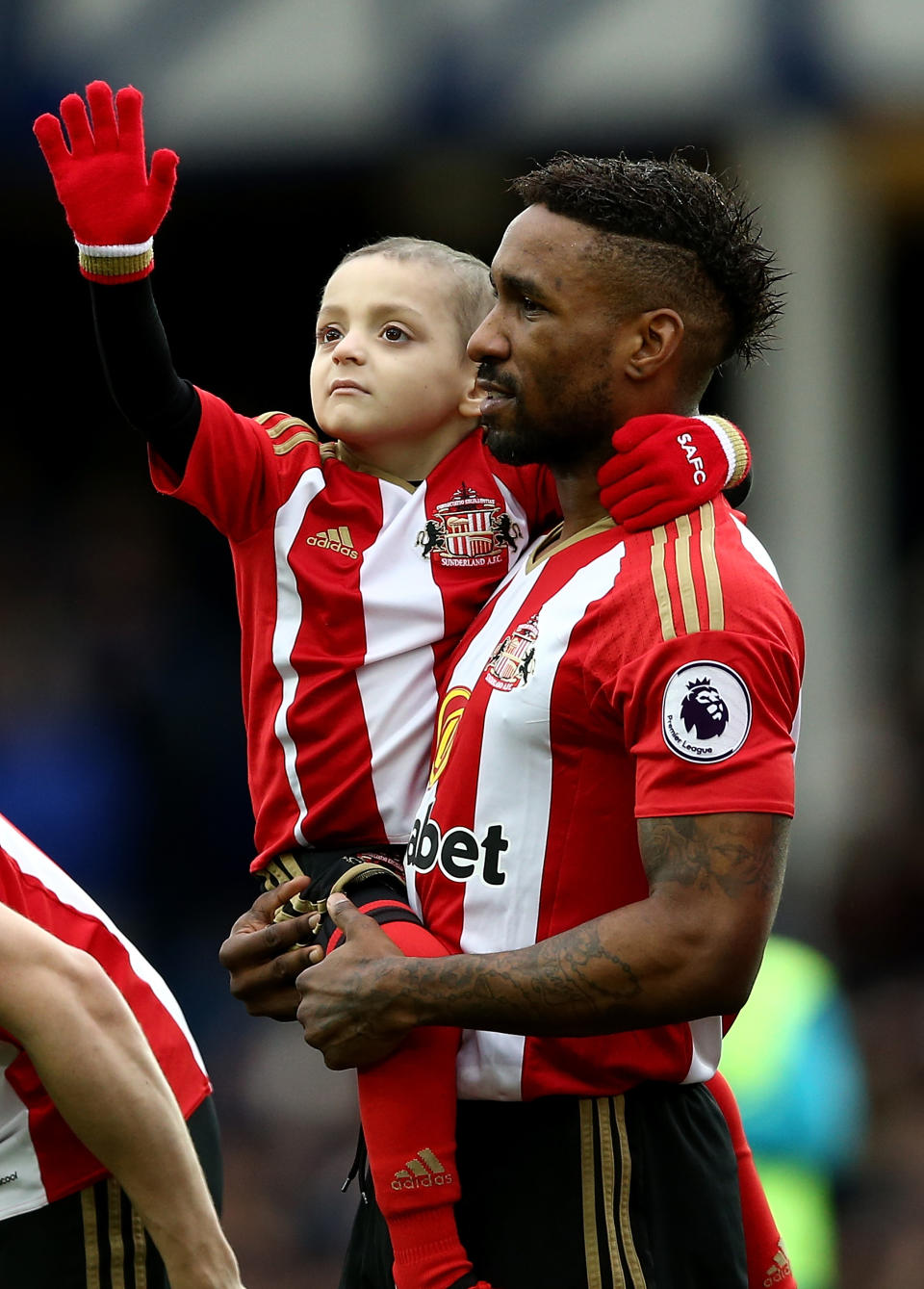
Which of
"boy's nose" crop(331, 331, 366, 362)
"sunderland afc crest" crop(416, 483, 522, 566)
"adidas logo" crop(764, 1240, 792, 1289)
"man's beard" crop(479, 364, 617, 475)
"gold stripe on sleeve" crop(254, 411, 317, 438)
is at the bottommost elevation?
"adidas logo" crop(764, 1240, 792, 1289)

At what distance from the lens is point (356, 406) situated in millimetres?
2961

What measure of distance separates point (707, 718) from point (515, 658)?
374 mm

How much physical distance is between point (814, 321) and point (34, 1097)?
595 cm

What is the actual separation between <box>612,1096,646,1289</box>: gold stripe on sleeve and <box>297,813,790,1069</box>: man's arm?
226mm

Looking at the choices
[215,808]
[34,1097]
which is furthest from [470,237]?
[34,1097]

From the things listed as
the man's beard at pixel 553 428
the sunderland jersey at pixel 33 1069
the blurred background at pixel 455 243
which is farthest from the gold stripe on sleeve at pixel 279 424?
the blurred background at pixel 455 243

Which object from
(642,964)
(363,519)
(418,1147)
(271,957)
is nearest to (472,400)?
(363,519)

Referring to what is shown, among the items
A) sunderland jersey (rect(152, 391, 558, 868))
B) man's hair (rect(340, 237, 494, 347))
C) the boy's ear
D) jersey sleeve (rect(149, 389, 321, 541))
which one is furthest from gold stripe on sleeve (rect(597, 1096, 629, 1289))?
man's hair (rect(340, 237, 494, 347))

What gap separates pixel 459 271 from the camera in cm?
309

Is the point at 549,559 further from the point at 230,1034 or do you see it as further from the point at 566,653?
the point at 230,1034

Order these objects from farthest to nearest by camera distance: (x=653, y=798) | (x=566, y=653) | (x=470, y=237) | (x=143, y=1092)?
(x=470, y=237) < (x=143, y=1092) < (x=566, y=653) < (x=653, y=798)

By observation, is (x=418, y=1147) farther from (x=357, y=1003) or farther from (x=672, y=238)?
(x=672, y=238)

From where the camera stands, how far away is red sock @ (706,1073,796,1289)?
2.79 metres

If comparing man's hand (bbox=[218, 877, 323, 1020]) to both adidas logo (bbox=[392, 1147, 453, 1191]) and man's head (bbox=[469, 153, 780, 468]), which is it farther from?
man's head (bbox=[469, 153, 780, 468])
